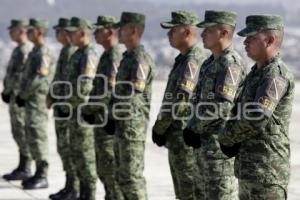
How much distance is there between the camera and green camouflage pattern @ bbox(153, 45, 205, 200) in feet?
20.1

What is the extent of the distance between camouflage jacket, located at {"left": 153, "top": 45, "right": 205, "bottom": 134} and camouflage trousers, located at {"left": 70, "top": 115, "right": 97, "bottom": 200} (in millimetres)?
1771

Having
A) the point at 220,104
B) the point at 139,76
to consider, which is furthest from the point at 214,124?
the point at 139,76

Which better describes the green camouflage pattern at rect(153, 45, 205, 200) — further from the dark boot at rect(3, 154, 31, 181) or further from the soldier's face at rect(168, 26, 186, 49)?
the dark boot at rect(3, 154, 31, 181)

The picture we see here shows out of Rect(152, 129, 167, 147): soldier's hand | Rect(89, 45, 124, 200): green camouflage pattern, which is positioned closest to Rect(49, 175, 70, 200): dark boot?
Rect(89, 45, 124, 200): green camouflage pattern

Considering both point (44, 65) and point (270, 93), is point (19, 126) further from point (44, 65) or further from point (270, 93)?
point (270, 93)

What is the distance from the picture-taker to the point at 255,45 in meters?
4.89

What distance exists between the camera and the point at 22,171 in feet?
31.5

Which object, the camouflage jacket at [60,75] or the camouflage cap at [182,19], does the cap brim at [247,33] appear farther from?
the camouflage jacket at [60,75]

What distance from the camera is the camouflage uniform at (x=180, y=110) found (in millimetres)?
6125

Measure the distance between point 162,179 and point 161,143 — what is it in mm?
3215

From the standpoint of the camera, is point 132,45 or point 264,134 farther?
point 132,45

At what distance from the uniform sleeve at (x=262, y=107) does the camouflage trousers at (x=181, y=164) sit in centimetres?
136

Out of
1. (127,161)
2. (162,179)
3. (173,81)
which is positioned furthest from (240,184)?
(162,179)

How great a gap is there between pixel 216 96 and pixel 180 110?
73cm
